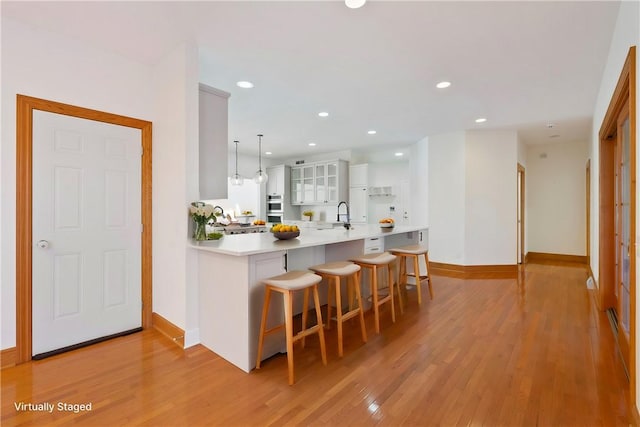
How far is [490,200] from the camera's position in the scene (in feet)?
17.9

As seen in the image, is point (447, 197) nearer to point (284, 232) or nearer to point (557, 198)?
point (557, 198)

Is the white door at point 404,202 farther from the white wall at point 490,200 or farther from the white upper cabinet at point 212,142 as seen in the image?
the white upper cabinet at point 212,142

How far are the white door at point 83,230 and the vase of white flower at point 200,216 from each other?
0.70 meters

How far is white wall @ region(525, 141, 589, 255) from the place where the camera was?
6.42 m

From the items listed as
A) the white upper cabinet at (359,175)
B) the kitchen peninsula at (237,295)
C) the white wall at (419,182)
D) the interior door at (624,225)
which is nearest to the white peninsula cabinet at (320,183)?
the white upper cabinet at (359,175)

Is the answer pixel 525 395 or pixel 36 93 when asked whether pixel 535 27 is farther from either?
pixel 36 93

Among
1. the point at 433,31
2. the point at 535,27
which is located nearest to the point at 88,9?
the point at 433,31

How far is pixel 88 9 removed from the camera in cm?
217

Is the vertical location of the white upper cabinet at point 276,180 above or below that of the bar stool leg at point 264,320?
above

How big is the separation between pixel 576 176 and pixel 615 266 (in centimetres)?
397

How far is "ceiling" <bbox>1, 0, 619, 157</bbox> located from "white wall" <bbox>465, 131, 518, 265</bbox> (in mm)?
973

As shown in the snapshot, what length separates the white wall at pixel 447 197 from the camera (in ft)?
18.0

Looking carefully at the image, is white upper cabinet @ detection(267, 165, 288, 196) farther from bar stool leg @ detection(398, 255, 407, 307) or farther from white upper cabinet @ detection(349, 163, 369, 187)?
bar stool leg @ detection(398, 255, 407, 307)

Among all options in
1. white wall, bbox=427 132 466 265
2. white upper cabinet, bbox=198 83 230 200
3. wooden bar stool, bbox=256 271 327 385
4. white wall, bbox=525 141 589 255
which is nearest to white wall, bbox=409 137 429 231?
white wall, bbox=427 132 466 265
